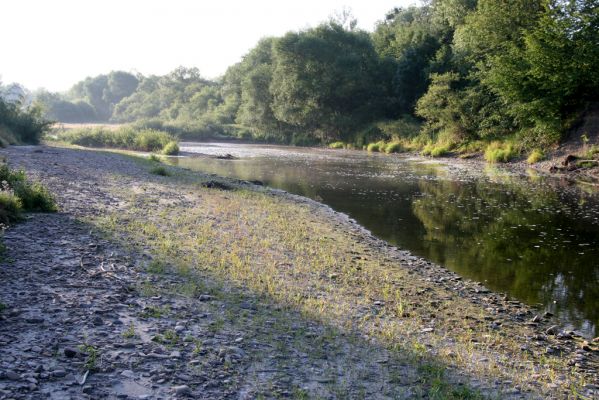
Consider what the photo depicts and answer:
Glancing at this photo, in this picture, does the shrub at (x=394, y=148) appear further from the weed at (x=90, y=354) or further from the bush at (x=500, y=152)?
the weed at (x=90, y=354)

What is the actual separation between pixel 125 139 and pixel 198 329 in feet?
174

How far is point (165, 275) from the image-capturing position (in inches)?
372

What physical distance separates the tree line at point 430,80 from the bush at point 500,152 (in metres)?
1.06

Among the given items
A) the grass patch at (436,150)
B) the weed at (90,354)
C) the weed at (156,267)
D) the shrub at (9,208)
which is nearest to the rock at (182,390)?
the weed at (90,354)

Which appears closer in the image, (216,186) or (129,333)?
(129,333)

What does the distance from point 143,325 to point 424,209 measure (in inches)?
627

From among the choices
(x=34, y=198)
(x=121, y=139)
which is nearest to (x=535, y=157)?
(x=34, y=198)

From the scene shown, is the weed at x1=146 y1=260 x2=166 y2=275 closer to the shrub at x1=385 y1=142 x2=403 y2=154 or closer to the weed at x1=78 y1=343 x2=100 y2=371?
the weed at x1=78 y1=343 x2=100 y2=371

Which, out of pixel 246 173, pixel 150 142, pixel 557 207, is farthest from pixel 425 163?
pixel 150 142

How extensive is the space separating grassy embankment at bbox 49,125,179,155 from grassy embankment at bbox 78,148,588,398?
124 ft

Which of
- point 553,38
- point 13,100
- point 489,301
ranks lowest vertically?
point 489,301

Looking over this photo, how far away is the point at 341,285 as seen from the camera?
1018 centimetres

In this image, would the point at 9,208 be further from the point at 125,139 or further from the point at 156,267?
the point at 125,139

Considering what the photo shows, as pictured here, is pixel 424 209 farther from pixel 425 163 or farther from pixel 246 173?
pixel 425 163
